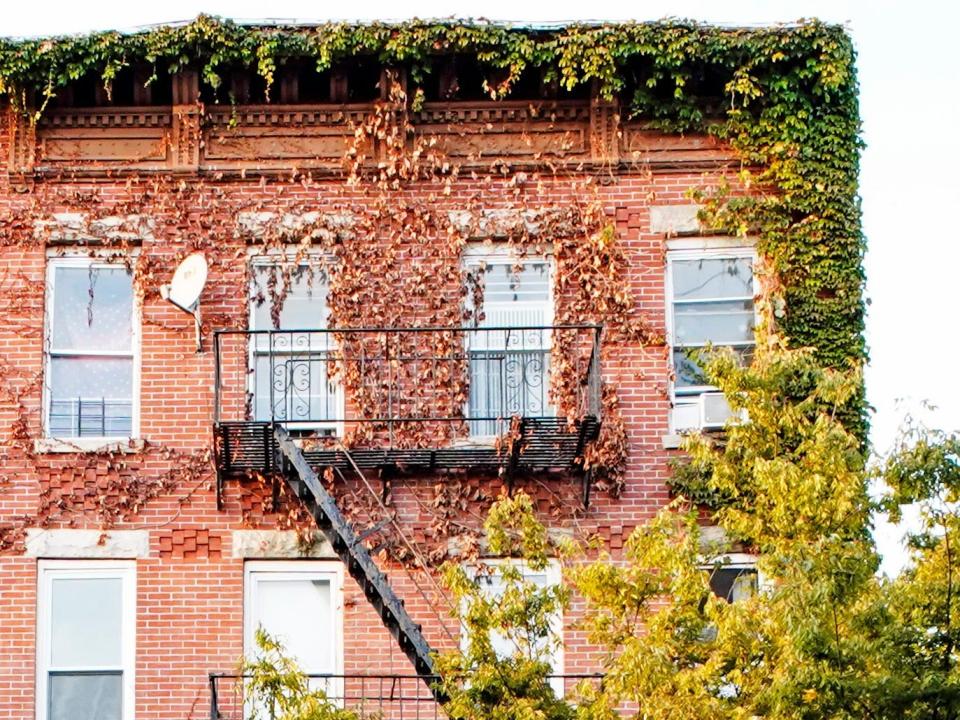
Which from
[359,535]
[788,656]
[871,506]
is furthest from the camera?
[359,535]

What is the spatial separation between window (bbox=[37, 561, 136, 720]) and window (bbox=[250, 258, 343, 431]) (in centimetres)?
223

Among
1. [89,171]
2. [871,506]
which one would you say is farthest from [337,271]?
[871,506]

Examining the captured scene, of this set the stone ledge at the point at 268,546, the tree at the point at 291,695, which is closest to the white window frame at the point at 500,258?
the stone ledge at the point at 268,546

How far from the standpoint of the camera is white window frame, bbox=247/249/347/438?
21.7 m

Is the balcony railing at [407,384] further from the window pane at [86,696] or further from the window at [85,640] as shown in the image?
the window pane at [86,696]

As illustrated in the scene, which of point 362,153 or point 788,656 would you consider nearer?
point 788,656

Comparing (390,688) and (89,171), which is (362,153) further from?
(390,688)

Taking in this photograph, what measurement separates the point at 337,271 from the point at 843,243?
5098mm

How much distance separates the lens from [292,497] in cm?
2127

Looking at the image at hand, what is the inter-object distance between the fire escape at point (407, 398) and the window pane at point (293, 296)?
27 cm

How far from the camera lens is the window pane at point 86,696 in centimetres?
2081

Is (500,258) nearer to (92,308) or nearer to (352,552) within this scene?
(352,552)

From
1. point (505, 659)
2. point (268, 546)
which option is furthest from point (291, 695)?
point (268, 546)

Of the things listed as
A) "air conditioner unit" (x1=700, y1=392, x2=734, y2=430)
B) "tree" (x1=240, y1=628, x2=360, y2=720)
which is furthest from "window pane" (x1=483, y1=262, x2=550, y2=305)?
"tree" (x1=240, y1=628, x2=360, y2=720)
